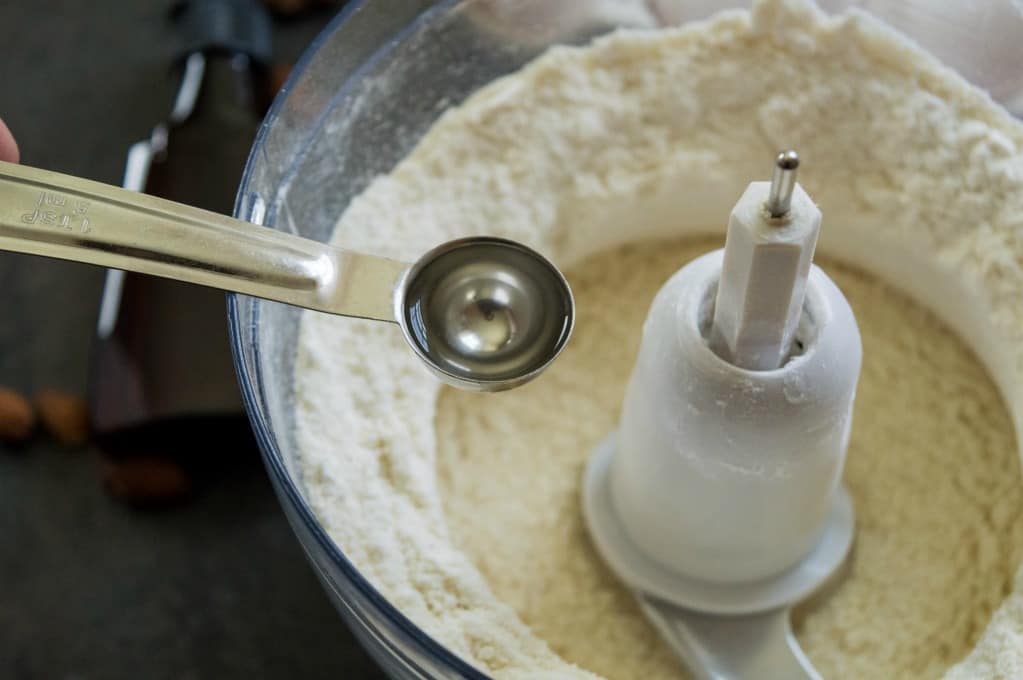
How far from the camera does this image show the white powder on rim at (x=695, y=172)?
56 cm

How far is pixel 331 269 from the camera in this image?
48 centimetres

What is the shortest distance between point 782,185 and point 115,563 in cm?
55

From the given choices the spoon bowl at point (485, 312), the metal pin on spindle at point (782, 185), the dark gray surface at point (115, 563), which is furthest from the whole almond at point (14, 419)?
the metal pin on spindle at point (782, 185)

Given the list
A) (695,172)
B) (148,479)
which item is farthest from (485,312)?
(148,479)

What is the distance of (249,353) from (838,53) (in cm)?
35

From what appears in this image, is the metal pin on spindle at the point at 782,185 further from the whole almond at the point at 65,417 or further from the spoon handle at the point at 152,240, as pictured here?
the whole almond at the point at 65,417

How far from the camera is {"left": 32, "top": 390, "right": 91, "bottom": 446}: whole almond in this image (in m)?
0.82

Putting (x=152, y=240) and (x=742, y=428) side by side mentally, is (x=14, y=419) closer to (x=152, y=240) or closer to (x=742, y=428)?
(x=152, y=240)

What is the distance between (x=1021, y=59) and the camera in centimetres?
59

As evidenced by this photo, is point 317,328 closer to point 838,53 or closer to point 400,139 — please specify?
point 400,139

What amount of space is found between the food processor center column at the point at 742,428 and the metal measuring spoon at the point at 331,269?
2.3 inches

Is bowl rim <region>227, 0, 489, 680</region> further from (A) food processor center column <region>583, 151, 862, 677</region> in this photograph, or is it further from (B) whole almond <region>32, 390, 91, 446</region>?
(B) whole almond <region>32, 390, 91, 446</region>

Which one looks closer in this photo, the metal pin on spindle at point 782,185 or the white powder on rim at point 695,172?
the metal pin on spindle at point 782,185

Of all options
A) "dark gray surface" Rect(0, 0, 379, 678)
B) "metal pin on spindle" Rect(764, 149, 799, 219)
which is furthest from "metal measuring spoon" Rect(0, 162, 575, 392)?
"dark gray surface" Rect(0, 0, 379, 678)
